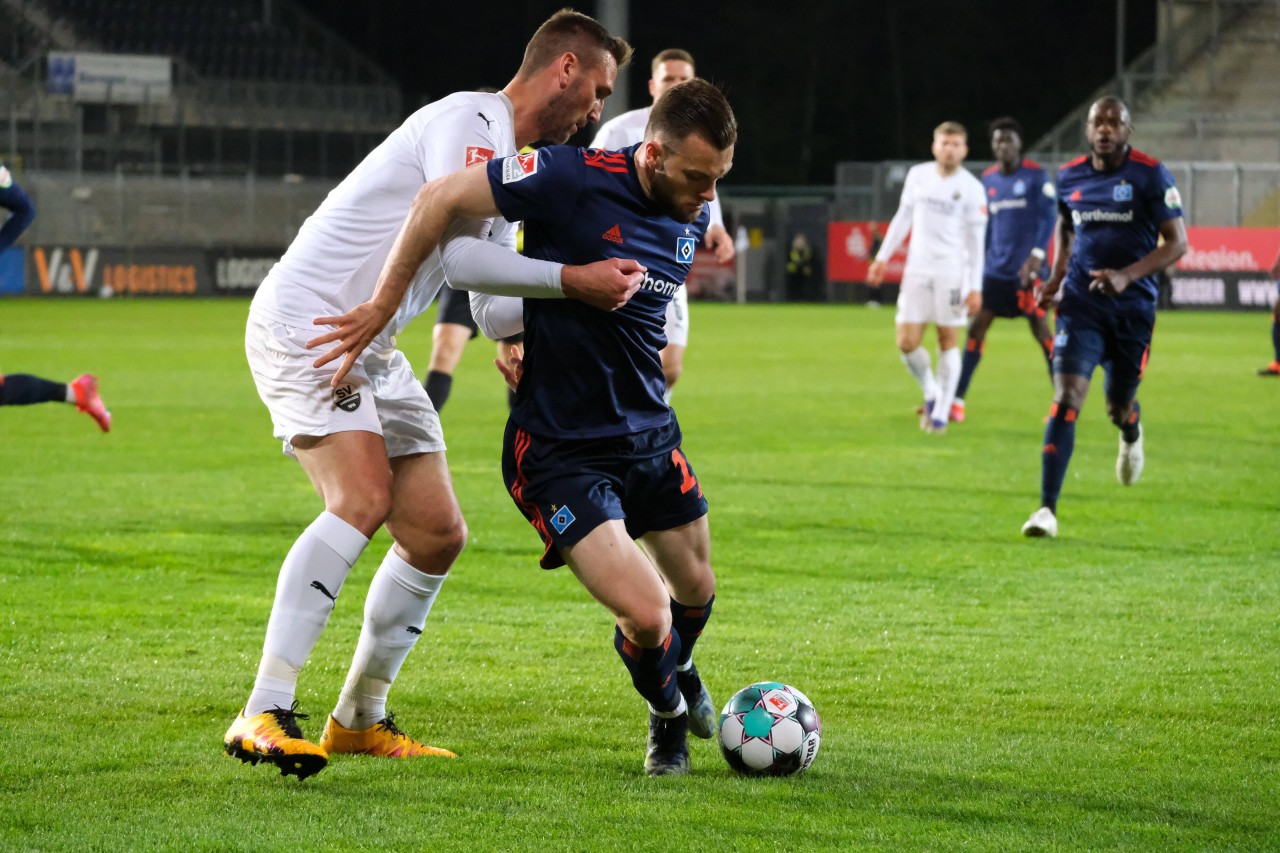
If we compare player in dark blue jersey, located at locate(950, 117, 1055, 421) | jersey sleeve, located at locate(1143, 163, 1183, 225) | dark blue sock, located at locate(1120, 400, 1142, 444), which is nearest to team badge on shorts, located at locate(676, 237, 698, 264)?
jersey sleeve, located at locate(1143, 163, 1183, 225)

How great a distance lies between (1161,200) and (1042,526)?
1.82 meters

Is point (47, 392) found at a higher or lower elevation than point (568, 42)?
lower

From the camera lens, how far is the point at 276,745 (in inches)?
158

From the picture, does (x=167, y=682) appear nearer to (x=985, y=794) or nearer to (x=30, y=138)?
(x=985, y=794)

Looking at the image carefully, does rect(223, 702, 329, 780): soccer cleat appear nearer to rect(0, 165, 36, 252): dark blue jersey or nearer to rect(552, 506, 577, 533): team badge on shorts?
rect(552, 506, 577, 533): team badge on shorts

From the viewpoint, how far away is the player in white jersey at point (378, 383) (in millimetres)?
4238

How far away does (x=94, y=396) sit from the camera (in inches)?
413

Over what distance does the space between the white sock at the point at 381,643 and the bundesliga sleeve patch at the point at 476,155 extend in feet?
3.59

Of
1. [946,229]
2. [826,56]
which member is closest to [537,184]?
[946,229]

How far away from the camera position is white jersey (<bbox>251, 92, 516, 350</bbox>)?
443cm

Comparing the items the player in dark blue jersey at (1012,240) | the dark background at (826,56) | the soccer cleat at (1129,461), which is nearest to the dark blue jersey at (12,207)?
the soccer cleat at (1129,461)

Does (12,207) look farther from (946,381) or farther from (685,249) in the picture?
(946,381)

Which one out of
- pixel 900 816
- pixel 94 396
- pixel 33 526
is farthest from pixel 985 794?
pixel 94 396

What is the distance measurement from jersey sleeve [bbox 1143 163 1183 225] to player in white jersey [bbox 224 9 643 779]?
474 cm
